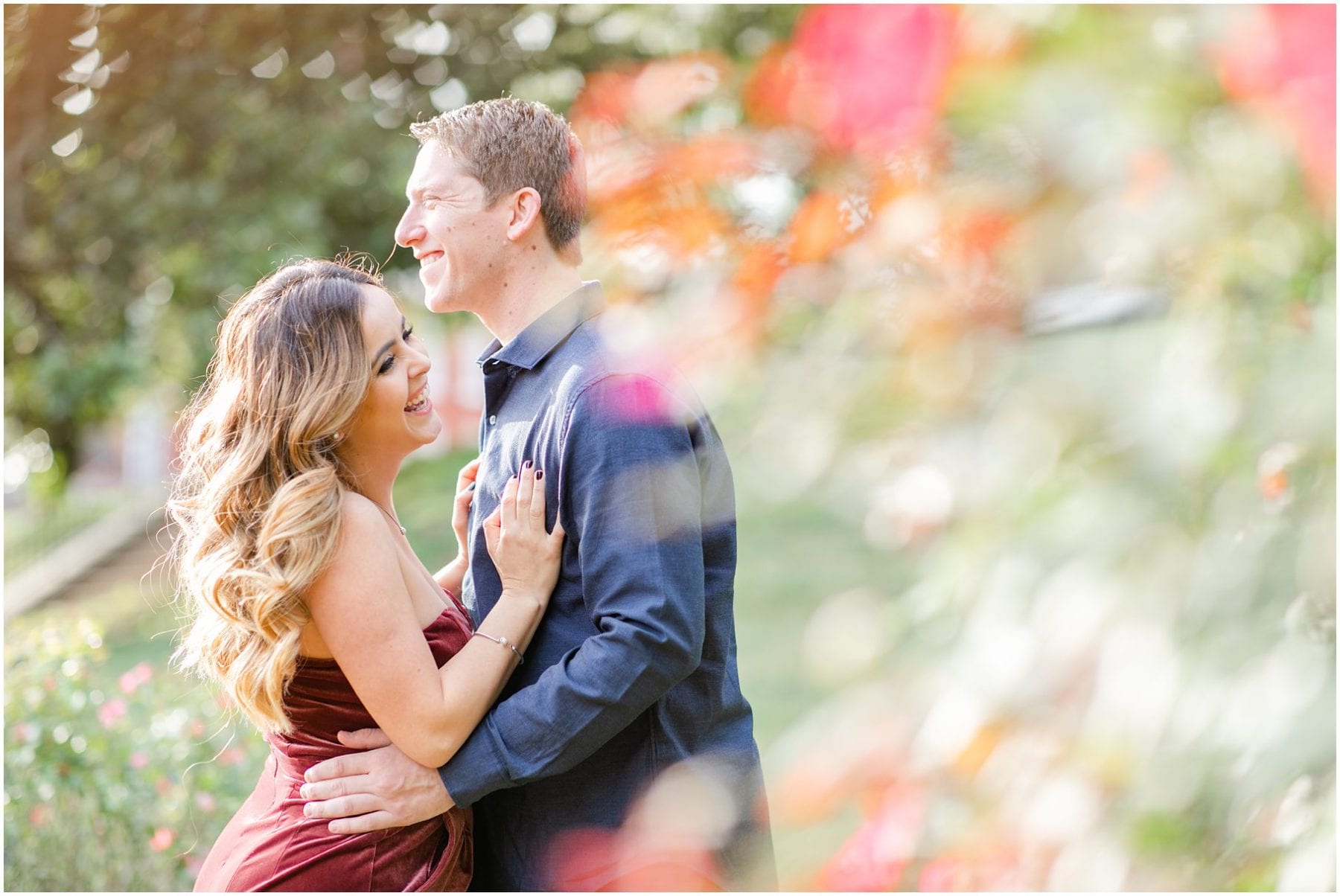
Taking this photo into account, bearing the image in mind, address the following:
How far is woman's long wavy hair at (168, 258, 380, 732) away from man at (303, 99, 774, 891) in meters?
0.19

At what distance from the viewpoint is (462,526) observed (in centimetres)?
214

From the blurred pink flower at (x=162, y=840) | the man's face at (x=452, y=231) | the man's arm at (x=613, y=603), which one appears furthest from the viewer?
the blurred pink flower at (x=162, y=840)

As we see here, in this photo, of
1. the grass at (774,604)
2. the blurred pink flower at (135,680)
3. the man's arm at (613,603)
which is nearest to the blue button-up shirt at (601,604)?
the man's arm at (613,603)

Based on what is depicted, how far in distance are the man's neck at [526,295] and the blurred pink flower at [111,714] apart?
2395 mm

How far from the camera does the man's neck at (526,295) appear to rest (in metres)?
1.96

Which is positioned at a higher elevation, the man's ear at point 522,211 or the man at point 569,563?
the man's ear at point 522,211

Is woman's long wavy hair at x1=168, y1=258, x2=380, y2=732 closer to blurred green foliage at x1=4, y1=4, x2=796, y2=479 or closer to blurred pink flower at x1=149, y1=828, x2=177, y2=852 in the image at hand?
blurred pink flower at x1=149, y1=828, x2=177, y2=852

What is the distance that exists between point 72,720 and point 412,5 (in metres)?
4.38

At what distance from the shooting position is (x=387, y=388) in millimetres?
1823

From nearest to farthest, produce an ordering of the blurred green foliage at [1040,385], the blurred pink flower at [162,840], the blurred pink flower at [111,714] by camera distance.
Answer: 1. the blurred green foliage at [1040,385]
2. the blurred pink flower at [162,840]
3. the blurred pink flower at [111,714]

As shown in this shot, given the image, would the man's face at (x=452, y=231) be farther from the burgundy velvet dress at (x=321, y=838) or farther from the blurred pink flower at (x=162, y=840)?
the blurred pink flower at (x=162, y=840)

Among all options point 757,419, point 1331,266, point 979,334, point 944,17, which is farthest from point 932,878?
point 944,17

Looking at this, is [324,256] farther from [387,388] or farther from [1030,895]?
[1030,895]

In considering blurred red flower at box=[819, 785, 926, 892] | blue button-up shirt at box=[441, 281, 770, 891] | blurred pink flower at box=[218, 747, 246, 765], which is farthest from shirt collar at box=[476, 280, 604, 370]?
blurred pink flower at box=[218, 747, 246, 765]
